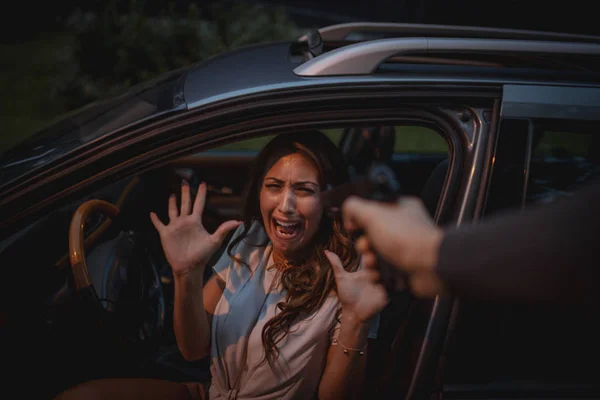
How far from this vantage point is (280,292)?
1.83 m

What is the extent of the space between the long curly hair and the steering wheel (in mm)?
491

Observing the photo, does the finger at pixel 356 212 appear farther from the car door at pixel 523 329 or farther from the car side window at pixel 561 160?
the car side window at pixel 561 160

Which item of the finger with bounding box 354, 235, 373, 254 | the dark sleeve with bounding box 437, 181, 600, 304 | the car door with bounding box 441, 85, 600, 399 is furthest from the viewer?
the car door with bounding box 441, 85, 600, 399

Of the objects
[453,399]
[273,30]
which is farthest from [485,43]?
[273,30]

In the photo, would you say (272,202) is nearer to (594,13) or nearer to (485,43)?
(485,43)

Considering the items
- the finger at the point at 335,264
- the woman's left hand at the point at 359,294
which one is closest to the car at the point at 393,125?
the woman's left hand at the point at 359,294

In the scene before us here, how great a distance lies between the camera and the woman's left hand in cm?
153

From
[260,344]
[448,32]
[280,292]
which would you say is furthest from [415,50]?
[260,344]

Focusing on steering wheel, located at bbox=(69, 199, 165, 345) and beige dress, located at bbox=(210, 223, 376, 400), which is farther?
steering wheel, located at bbox=(69, 199, 165, 345)

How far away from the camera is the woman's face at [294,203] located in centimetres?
178

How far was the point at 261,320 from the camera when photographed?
1765 mm

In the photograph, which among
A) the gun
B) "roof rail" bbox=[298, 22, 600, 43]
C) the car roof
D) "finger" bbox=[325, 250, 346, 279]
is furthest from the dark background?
the gun

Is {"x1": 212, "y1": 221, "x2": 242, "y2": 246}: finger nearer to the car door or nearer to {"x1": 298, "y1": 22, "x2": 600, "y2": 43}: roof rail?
the car door

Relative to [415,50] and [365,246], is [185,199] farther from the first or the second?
[415,50]
